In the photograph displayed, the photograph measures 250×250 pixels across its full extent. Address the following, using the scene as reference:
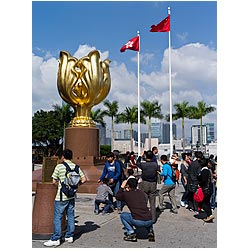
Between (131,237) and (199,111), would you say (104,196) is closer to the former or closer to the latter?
(131,237)

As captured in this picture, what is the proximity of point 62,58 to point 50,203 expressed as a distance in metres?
9.39

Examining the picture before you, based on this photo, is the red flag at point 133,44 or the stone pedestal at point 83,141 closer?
the stone pedestal at point 83,141

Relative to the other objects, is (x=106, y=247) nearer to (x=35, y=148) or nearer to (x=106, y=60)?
(x=106, y=60)

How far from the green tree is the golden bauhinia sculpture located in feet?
73.4

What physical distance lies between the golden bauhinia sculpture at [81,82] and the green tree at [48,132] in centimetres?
2236

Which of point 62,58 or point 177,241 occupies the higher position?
point 62,58

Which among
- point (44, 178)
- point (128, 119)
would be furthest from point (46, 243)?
point (128, 119)

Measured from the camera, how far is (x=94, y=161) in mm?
12656

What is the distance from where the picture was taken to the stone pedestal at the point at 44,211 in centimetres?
544

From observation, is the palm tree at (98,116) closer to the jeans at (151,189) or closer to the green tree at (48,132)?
the green tree at (48,132)

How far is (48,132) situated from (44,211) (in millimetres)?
31969

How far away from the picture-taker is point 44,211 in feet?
18.1

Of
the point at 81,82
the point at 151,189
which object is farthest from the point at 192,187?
the point at 81,82

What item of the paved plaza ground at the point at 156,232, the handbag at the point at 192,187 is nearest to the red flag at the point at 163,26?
the handbag at the point at 192,187
